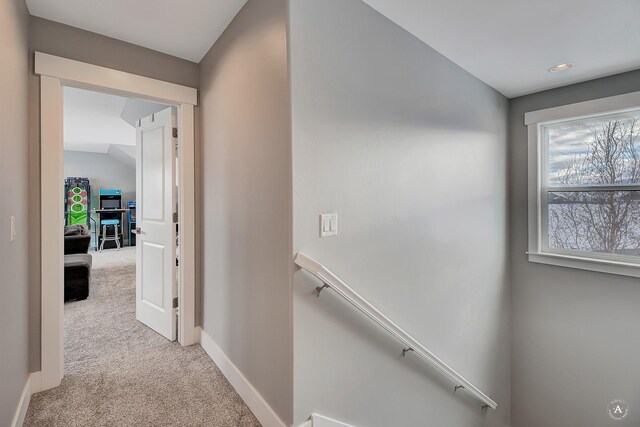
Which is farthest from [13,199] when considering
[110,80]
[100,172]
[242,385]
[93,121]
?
[100,172]

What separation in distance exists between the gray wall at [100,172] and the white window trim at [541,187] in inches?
371

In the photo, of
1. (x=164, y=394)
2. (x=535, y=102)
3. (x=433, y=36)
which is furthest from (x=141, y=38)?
(x=535, y=102)

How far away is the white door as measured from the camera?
8.36 feet

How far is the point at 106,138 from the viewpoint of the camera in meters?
6.42

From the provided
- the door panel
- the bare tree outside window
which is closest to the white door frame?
the door panel

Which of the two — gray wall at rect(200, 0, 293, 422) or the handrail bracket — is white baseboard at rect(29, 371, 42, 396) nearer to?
gray wall at rect(200, 0, 293, 422)

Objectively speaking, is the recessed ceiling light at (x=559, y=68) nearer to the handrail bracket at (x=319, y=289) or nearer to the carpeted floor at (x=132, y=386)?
the handrail bracket at (x=319, y=289)

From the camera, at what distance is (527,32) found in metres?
1.93

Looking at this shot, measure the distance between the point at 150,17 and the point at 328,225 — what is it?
179 centimetres

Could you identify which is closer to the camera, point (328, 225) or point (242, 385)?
point (328, 225)

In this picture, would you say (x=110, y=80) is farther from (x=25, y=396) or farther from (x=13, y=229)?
(x=25, y=396)

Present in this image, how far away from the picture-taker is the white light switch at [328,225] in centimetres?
149

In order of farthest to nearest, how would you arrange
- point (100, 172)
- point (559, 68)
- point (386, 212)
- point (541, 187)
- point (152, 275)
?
point (100, 172)
point (541, 187)
point (152, 275)
point (559, 68)
point (386, 212)

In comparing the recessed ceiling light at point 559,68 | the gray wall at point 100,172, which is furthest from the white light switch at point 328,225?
the gray wall at point 100,172
